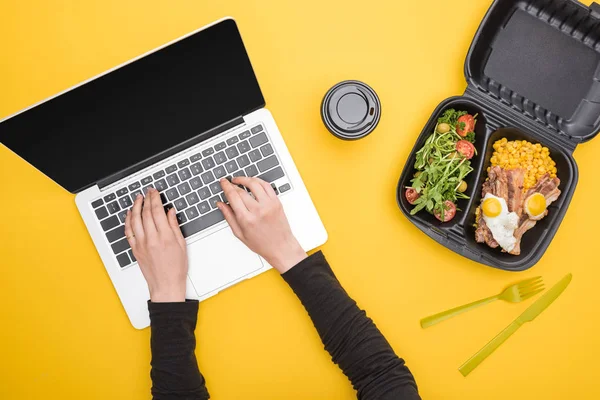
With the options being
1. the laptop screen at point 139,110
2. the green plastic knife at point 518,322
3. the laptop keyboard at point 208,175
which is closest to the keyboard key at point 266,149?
the laptop keyboard at point 208,175

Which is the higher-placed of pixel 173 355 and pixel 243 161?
pixel 243 161

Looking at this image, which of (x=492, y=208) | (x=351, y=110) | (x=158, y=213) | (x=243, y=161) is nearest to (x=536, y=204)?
(x=492, y=208)

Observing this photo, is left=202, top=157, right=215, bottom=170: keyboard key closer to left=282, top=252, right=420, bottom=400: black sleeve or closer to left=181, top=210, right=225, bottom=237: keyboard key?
left=181, top=210, right=225, bottom=237: keyboard key

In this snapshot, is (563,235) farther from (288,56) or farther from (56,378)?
(56,378)

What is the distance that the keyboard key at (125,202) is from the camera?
44.3 inches

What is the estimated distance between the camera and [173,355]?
42.5 inches

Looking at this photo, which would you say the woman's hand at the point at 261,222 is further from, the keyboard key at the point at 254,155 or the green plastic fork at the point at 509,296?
the green plastic fork at the point at 509,296

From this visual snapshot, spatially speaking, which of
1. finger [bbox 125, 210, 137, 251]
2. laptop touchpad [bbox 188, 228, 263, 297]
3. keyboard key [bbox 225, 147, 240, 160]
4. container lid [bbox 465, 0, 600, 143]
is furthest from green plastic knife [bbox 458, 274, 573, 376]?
finger [bbox 125, 210, 137, 251]

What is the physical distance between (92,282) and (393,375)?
834 mm

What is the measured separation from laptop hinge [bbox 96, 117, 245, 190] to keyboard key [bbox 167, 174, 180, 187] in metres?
0.06

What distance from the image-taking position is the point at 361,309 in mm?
1150

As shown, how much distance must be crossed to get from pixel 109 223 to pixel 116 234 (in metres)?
0.03

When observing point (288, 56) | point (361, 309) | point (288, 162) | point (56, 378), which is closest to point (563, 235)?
point (361, 309)

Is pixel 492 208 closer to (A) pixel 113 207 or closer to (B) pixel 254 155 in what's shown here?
(B) pixel 254 155
